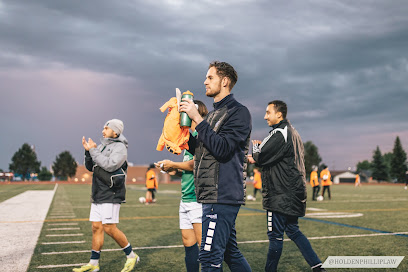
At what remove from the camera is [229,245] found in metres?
3.04

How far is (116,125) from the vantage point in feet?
16.6

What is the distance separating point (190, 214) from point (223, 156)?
1.53 meters

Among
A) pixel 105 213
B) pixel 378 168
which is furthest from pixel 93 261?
pixel 378 168

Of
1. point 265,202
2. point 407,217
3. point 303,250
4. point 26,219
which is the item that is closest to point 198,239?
point 265,202

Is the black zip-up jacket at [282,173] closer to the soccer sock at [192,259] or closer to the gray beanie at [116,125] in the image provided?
the soccer sock at [192,259]

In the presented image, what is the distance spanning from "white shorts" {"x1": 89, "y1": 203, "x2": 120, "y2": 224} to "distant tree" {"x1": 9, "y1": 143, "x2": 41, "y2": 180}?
103 metres

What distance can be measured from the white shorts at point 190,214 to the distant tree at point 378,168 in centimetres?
10169

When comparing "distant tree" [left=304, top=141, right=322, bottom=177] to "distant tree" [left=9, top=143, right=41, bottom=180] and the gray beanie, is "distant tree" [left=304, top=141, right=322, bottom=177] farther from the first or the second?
the gray beanie

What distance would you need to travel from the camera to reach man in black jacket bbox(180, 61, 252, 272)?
2.71m

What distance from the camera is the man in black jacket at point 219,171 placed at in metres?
2.71

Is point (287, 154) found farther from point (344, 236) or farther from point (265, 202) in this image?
point (344, 236)

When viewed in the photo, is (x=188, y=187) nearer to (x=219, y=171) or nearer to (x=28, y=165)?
(x=219, y=171)

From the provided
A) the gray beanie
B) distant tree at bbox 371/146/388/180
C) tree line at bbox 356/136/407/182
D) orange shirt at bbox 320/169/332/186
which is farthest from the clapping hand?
distant tree at bbox 371/146/388/180

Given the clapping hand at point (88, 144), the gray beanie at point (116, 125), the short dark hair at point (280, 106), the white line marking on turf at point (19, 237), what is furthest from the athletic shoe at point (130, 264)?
the short dark hair at point (280, 106)
